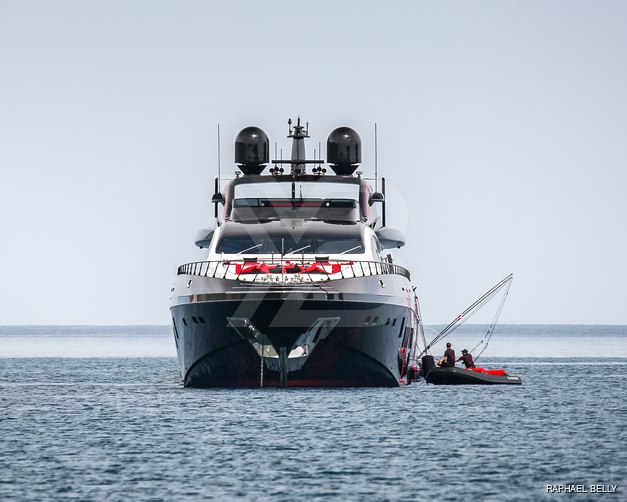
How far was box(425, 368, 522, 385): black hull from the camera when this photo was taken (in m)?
53.5

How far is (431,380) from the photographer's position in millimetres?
53844

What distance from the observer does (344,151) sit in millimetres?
52062

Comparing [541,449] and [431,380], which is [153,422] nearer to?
[541,449]

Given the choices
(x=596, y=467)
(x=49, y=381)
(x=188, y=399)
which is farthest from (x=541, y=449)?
(x=49, y=381)

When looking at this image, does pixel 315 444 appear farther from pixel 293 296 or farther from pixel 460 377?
pixel 460 377

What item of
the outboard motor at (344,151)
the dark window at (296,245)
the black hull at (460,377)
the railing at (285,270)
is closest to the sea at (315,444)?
the black hull at (460,377)

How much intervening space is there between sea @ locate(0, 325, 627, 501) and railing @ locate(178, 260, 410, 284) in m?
4.20

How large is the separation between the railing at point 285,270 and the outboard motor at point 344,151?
29.3 ft

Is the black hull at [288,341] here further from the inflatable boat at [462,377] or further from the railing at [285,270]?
the inflatable boat at [462,377]

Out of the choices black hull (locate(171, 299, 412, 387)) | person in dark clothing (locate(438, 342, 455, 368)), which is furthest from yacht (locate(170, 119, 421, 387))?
person in dark clothing (locate(438, 342, 455, 368))

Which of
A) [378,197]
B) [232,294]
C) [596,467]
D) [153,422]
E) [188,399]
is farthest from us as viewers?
[378,197]

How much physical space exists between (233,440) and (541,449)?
8.02 meters

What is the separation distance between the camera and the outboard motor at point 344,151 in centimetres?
5206

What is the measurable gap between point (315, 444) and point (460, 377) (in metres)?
21.8
